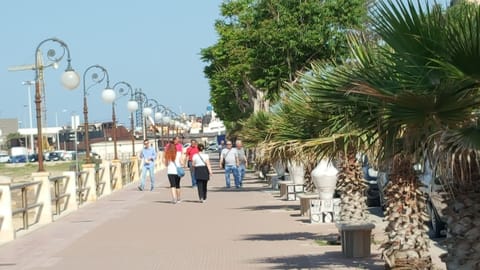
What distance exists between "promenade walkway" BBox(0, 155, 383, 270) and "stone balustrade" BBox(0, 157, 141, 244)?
0.34 metres

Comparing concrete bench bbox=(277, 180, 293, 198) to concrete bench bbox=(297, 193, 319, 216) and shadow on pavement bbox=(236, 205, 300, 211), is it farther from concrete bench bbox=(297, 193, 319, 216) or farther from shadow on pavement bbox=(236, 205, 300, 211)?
concrete bench bbox=(297, 193, 319, 216)

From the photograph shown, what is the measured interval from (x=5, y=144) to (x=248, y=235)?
463 ft

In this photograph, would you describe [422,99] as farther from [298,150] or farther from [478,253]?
[298,150]

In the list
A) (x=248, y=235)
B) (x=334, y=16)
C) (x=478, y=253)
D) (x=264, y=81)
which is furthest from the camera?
(x=264, y=81)

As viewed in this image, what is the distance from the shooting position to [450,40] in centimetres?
685

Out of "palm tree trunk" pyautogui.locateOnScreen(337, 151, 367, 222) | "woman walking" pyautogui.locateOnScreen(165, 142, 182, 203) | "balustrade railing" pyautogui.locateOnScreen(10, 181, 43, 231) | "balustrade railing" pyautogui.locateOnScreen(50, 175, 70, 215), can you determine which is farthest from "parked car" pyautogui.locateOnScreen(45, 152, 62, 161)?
"palm tree trunk" pyautogui.locateOnScreen(337, 151, 367, 222)

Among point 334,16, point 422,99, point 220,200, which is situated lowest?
point 220,200

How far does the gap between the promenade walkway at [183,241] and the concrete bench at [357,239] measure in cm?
18

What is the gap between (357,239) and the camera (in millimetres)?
11586

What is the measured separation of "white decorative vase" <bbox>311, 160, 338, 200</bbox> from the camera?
669 inches

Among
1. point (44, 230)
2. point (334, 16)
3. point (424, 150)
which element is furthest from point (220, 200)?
point (424, 150)

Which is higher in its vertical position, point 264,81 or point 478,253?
point 264,81

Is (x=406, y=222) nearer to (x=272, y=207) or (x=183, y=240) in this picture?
(x=183, y=240)

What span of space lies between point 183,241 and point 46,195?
5480 millimetres
